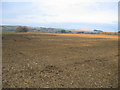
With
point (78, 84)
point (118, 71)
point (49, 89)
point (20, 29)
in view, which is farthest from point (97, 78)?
point (20, 29)

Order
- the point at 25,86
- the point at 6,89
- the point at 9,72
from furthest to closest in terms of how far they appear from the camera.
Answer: the point at 9,72, the point at 25,86, the point at 6,89

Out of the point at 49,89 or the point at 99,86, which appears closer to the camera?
the point at 49,89

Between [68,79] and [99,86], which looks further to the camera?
[68,79]

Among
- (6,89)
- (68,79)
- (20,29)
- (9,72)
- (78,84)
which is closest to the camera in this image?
(6,89)

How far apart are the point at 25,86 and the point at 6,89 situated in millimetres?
591

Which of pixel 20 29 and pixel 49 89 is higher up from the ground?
pixel 20 29

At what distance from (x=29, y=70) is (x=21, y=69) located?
1.29 feet

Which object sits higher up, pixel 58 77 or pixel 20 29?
pixel 20 29

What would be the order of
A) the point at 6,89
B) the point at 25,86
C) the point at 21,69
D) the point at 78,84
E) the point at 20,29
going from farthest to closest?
the point at 20,29 → the point at 21,69 → the point at 78,84 → the point at 25,86 → the point at 6,89

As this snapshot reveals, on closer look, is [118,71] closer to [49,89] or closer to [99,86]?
[99,86]

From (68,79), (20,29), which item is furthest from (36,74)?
(20,29)

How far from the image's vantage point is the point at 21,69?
5836 mm

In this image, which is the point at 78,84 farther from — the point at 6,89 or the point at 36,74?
the point at 6,89

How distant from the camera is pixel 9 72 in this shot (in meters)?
5.43
